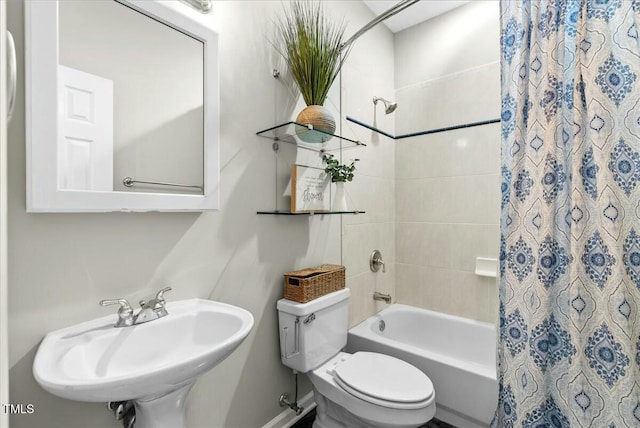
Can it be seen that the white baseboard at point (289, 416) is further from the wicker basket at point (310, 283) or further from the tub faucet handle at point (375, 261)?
the tub faucet handle at point (375, 261)

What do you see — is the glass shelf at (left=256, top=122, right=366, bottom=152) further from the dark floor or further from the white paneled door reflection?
the dark floor

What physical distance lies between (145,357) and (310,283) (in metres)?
0.75

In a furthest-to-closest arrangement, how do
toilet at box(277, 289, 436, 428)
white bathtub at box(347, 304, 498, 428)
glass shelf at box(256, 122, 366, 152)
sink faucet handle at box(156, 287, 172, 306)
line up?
white bathtub at box(347, 304, 498, 428) < glass shelf at box(256, 122, 366, 152) < toilet at box(277, 289, 436, 428) < sink faucet handle at box(156, 287, 172, 306)

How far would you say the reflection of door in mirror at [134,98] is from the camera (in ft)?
3.07

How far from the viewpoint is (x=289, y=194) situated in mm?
1628

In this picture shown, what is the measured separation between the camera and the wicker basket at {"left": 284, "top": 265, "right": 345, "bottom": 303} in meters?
1.51

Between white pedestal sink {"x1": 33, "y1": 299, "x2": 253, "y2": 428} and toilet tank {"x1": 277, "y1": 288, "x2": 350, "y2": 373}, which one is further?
toilet tank {"x1": 277, "y1": 288, "x2": 350, "y2": 373}

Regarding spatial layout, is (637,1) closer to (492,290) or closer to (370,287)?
(492,290)

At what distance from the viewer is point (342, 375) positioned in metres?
1.42

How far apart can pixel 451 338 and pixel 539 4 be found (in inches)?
78.1

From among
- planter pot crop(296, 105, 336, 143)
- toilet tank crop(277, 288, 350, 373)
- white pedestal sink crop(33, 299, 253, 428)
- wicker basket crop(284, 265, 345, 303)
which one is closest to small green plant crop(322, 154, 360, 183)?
planter pot crop(296, 105, 336, 143)

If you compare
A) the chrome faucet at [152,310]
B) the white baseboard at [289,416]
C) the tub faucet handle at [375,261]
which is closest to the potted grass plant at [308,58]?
the chrome faucet at [152,310]

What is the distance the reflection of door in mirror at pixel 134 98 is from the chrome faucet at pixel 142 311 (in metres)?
0.36

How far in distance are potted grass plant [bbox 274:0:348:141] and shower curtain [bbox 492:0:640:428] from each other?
2.53ft
